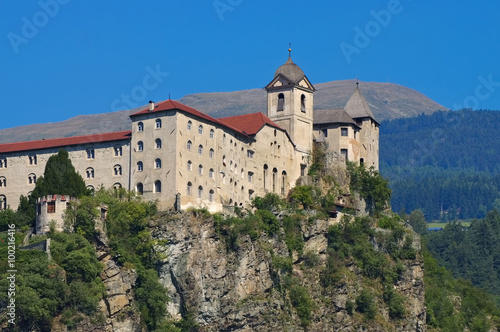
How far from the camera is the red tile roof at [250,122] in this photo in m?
107

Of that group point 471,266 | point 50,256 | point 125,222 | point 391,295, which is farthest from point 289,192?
point 471,266

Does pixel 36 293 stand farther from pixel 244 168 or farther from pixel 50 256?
pixel 244 168

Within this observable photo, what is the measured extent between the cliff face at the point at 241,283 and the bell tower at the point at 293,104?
46.4 feet

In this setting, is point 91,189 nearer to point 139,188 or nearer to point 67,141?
point 139,188

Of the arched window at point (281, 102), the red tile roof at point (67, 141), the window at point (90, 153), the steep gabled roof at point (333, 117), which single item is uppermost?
the arched window at point (281, 102)

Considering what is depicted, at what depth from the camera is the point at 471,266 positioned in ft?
579

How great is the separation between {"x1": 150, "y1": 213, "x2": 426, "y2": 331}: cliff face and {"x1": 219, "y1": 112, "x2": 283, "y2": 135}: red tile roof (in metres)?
12.1

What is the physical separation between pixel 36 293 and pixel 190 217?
1754 centimetres

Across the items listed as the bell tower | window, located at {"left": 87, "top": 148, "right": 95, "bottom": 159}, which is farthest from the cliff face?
the bell tower

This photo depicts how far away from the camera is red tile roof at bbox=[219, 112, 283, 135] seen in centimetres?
10719

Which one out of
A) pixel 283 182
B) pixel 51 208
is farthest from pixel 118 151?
pixel 283 182

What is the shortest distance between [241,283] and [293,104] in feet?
84.8

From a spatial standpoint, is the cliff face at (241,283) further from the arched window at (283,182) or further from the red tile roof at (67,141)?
the red tile roof at (67,141)

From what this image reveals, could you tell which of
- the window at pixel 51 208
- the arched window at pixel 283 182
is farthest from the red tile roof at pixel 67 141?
the arched window at pixel 283 182
